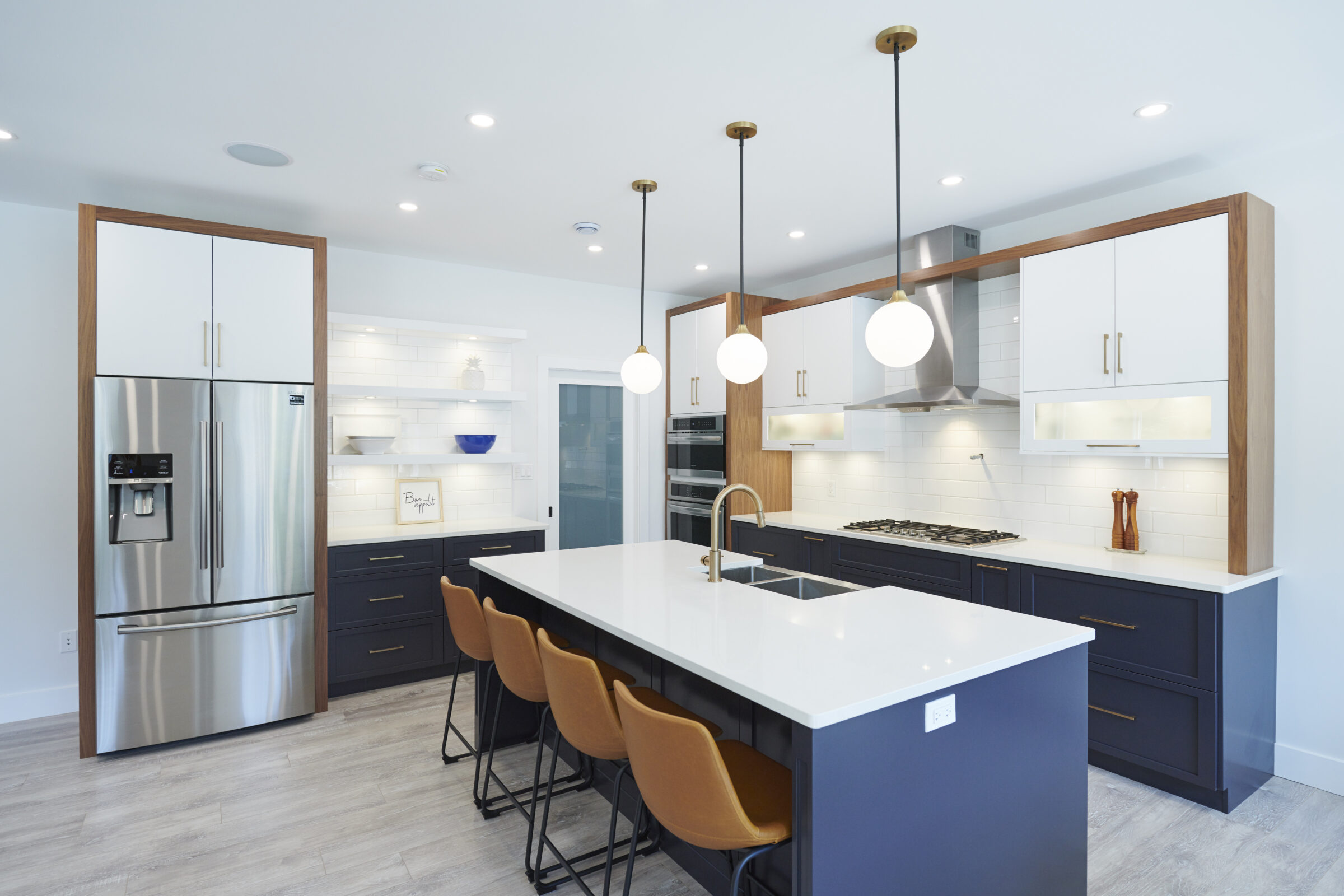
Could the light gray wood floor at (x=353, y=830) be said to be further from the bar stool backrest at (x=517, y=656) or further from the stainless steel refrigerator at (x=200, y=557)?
the bar stool backrest at (x=517, y=656)

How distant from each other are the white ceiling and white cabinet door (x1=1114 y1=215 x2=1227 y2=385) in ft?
1.18

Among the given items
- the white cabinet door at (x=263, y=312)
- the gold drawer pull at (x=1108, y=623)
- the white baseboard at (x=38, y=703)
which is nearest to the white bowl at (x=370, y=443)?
the white cabinet door at (x=263, y=312)

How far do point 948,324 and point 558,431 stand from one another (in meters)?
2.81

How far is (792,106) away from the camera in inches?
102

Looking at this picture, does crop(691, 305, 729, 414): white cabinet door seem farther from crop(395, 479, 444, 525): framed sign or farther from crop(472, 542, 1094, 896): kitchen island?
crop(472, 542, 1094, 896): kitchen island

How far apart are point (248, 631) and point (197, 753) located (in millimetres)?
572

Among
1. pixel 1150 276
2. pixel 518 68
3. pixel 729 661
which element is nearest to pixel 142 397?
pixel 518 68

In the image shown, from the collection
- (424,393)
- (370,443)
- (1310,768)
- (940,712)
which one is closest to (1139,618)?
(1310,768)

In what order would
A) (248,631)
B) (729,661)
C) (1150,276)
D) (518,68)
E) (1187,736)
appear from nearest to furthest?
(729,661) < (518,68) < (1187,736) < (1150,276) < (248,631)

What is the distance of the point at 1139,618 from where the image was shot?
2930 mm

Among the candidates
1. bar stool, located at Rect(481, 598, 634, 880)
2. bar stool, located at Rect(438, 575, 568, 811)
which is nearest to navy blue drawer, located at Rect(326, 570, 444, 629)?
bar stool, located at Rect(438, 575, 568, 811)

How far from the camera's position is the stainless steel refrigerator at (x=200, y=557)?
328 cm

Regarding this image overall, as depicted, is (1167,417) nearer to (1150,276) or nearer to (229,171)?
(1150,276)

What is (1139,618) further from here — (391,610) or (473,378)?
(473,378)
